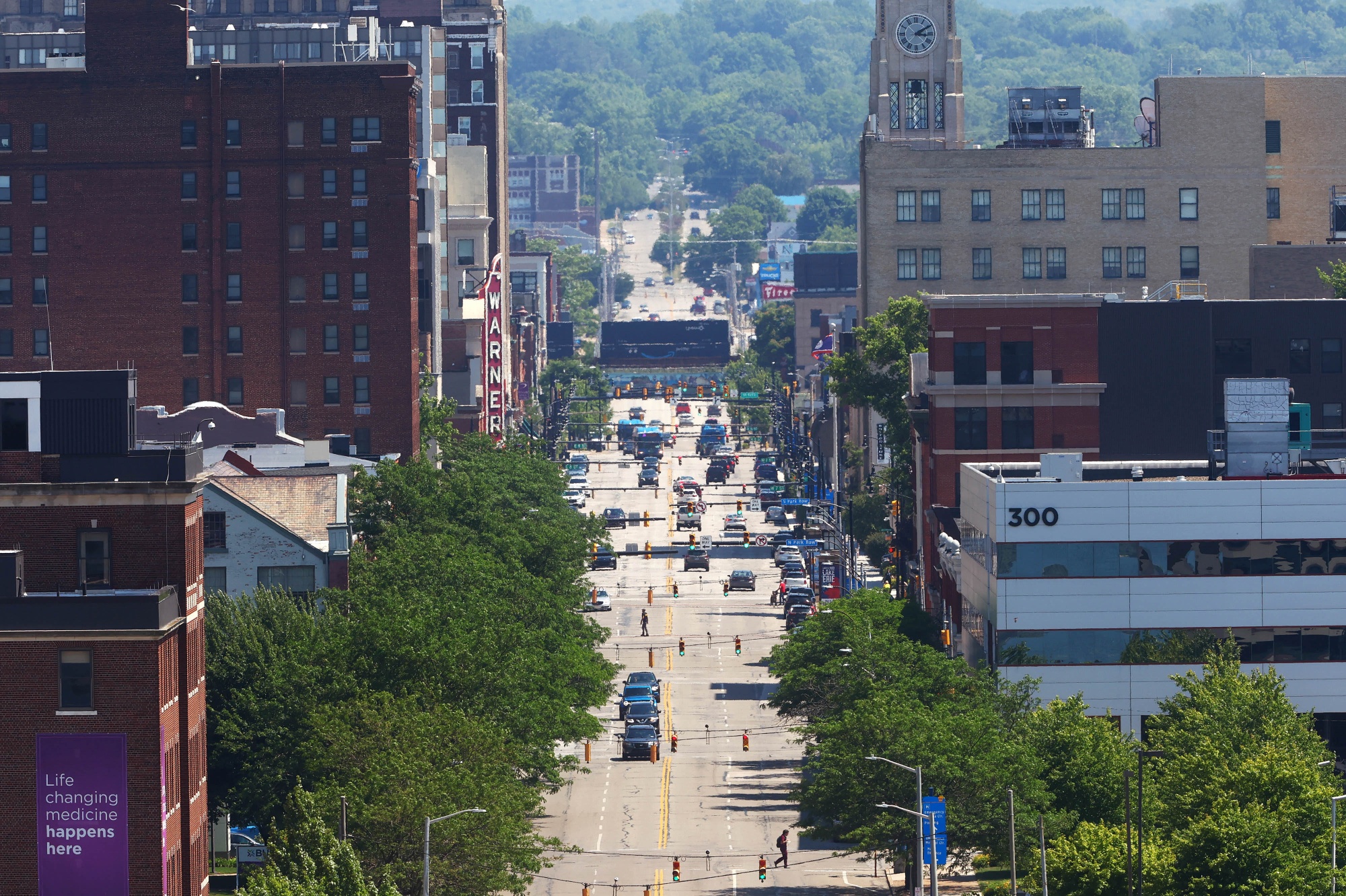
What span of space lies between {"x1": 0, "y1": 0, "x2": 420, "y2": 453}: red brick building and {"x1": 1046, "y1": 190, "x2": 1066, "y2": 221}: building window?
4422cm

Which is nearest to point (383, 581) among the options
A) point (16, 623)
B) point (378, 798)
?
point (378, 798)

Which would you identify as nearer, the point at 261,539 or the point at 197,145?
the point at 261,539

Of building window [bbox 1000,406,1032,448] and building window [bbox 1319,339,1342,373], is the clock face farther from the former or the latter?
building window [bbox 1000,406,1032,448]

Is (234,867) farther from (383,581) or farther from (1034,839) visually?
(1034,839)

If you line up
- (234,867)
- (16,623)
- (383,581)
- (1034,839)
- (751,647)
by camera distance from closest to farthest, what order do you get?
(16,623), (1034,839), (234,867), (383,581), (751,647)

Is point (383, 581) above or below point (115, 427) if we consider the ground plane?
below

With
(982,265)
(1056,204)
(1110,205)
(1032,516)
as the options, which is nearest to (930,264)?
(982,265)

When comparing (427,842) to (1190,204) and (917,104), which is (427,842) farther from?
(917,104)

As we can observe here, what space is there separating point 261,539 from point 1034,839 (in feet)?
125

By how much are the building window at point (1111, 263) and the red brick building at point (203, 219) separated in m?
47.4

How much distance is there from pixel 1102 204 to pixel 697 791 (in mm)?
78624

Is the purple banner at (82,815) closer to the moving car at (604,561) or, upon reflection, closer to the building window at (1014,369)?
the building window at (1014,369)

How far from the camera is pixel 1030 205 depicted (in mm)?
178250

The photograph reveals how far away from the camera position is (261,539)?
108562 mm
